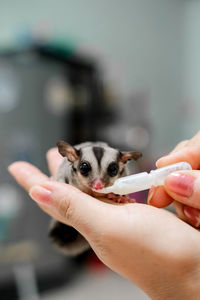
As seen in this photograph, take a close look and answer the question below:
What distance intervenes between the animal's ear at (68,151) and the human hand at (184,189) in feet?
0.76

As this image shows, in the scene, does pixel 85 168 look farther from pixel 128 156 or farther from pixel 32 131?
pixel 32 131

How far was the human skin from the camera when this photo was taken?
2.27ft

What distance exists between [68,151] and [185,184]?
318 millimetres

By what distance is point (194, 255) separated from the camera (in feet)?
2.33

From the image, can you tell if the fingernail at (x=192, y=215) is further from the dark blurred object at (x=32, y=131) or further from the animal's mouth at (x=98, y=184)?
the dark blurred object at (x=32, y=131)

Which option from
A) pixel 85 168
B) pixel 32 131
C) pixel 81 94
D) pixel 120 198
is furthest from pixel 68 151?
pixel 81 94

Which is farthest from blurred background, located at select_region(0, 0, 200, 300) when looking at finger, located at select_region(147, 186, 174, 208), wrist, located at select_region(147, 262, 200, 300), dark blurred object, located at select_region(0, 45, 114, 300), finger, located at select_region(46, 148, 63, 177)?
wrist, located at select_region(147, 262, 200, 300)

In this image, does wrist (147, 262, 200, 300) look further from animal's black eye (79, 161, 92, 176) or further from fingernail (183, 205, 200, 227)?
animal's black eye (79, 161, 92, 176)

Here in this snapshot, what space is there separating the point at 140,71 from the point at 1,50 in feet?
5.83

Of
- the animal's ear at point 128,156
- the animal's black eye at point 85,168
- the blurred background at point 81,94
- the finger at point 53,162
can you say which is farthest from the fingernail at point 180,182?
the blurred background at point 81,94

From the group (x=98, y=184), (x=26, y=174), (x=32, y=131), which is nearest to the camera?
(x=98, y=184)

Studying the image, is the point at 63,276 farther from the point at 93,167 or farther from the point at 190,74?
the point at 190,74

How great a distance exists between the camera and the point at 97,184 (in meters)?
0.83

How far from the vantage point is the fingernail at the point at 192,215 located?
2.81 ft
